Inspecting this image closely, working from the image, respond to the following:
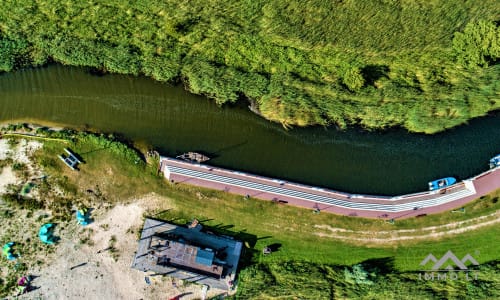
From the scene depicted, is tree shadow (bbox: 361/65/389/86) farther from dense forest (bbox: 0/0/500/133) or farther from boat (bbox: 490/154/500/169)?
boat (bbox: 490/154/500/169)

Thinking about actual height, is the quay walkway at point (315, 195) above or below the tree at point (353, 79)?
below

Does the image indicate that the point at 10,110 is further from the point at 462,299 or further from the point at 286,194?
the point at 462,299

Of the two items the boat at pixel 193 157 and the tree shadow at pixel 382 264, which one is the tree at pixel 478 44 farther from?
the boat at pixel 193 157

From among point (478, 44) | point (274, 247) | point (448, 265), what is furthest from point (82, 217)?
point (478, 44)

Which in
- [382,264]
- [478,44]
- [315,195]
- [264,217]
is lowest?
[382,264]

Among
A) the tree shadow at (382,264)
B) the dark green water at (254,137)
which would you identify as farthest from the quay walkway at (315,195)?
the tree shadow at (382,264)

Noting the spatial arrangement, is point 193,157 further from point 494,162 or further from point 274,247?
point 494,162

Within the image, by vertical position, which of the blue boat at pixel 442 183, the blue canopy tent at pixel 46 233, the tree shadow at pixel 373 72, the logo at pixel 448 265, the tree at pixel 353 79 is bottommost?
the blue canopy tent at pixel 46 233

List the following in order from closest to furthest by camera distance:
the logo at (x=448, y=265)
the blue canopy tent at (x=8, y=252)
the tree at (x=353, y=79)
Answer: the blue canopy tent at (x=8, y=252) → the logo at (x=448, y=265) → the tree at (x=353, y=79)
